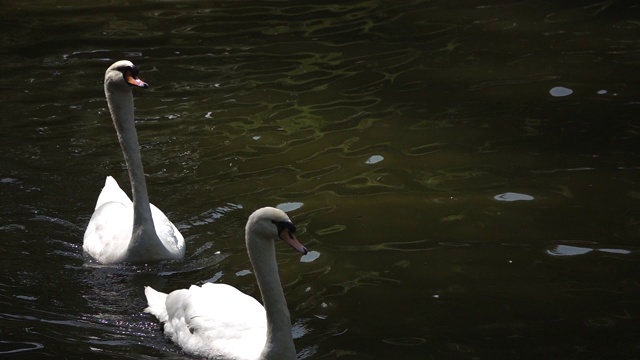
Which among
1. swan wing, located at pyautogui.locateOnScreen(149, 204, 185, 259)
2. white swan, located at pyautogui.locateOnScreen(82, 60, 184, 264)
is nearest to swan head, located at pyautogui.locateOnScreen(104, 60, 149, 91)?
white swan, located at pyautogui.locateOnScreen(82, 60, 184, 264)

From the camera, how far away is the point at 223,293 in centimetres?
696

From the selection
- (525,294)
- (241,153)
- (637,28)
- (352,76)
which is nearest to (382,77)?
(352,76)

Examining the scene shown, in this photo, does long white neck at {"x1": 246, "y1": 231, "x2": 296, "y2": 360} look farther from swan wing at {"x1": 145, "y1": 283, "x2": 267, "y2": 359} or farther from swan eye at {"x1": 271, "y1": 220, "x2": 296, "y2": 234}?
swan wing at {"x1": 145, "y1": 283, "x2": 267, "y2": 359}

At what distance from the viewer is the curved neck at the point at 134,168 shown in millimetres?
8195

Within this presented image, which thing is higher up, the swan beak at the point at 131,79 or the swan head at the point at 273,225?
the swan beak at the point at 131,79

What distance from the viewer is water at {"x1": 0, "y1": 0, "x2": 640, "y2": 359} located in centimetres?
707

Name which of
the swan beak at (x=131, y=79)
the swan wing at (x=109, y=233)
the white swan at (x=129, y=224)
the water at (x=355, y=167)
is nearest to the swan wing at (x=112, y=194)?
the swan wing at (x=109, y=233)

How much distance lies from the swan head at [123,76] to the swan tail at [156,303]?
4.93 ft

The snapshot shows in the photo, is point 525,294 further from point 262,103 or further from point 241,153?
point 262,103

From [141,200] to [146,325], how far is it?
1.26 m

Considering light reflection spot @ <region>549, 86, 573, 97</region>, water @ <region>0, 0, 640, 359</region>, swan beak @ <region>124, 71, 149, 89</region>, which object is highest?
swan beak @ <region>124, 71, 149, 89</region>

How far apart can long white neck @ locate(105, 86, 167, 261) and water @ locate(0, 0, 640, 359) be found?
190mm

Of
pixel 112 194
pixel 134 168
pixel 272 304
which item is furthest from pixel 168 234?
pixel 272 304

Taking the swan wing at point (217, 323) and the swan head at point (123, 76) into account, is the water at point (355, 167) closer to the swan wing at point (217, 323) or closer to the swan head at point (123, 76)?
the swan wing at point (217, 323)
